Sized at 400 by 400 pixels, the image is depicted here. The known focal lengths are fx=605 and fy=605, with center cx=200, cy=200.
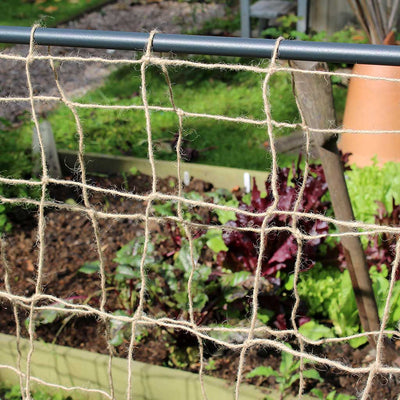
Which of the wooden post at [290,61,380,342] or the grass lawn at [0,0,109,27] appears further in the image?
the grass lawn at [0,0,109,27]

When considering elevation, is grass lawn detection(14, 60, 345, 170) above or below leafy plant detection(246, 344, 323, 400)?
above

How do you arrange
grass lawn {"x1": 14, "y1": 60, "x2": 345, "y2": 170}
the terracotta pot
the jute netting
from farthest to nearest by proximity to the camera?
grass lawn {"x1": 14, "y1": 60, "x2": 345, "y2": 170} < the terracotta pot < the jute netting

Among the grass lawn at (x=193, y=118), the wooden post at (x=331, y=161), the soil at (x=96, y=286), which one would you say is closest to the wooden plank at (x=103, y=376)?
the soil at (x=96, y=286)

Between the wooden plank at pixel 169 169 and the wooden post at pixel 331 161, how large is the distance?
4.31 ft

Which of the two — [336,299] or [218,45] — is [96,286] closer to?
[336,299]

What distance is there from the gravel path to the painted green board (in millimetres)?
2901

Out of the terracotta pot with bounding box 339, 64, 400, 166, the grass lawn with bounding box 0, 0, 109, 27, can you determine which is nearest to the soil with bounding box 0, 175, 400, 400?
the terracotta pot with bounding box 339, 64, 400, 166

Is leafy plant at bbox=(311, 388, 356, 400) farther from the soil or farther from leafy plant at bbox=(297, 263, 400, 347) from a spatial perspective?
leafy plant at bbox=(297, 263, 400, 347)

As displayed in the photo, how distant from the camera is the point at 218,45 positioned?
4.89ft

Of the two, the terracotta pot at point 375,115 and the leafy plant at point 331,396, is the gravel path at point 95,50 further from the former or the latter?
the leafy plant at point 331,396

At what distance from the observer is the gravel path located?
5.87 m

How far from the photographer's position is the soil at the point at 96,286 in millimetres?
2549

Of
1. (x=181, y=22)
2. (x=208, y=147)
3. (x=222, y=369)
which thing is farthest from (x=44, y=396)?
(x=181, y=22)

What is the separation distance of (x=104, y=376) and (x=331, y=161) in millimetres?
1275
